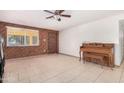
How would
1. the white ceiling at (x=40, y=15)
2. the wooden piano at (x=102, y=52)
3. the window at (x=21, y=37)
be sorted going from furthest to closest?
the window at (x=21, y=37) < the wooden piano at (x=102, y=52) < the white ceiling at (x=40, y=15)

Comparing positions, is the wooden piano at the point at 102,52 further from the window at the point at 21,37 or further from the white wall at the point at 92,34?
the window at the point at 21,37

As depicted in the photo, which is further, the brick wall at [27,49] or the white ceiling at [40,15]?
the brick wall at [27,49]

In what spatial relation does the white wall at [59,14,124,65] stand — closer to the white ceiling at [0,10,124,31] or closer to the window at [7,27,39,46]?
the white ceiling at [0,10,124,31]

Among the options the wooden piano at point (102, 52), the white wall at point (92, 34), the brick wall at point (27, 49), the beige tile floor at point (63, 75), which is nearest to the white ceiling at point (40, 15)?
the white wall at point (92, 34)

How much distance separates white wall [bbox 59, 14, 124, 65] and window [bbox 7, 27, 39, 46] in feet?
6.76

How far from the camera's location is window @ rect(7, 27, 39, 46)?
545 cm

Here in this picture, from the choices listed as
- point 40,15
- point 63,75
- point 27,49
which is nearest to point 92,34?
point 40,15

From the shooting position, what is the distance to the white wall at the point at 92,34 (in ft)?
13.4

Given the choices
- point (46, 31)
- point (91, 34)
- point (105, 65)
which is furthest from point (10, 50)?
point (105, 65)

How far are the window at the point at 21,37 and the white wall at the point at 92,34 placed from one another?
6.76ft

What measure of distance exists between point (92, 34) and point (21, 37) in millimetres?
3998
